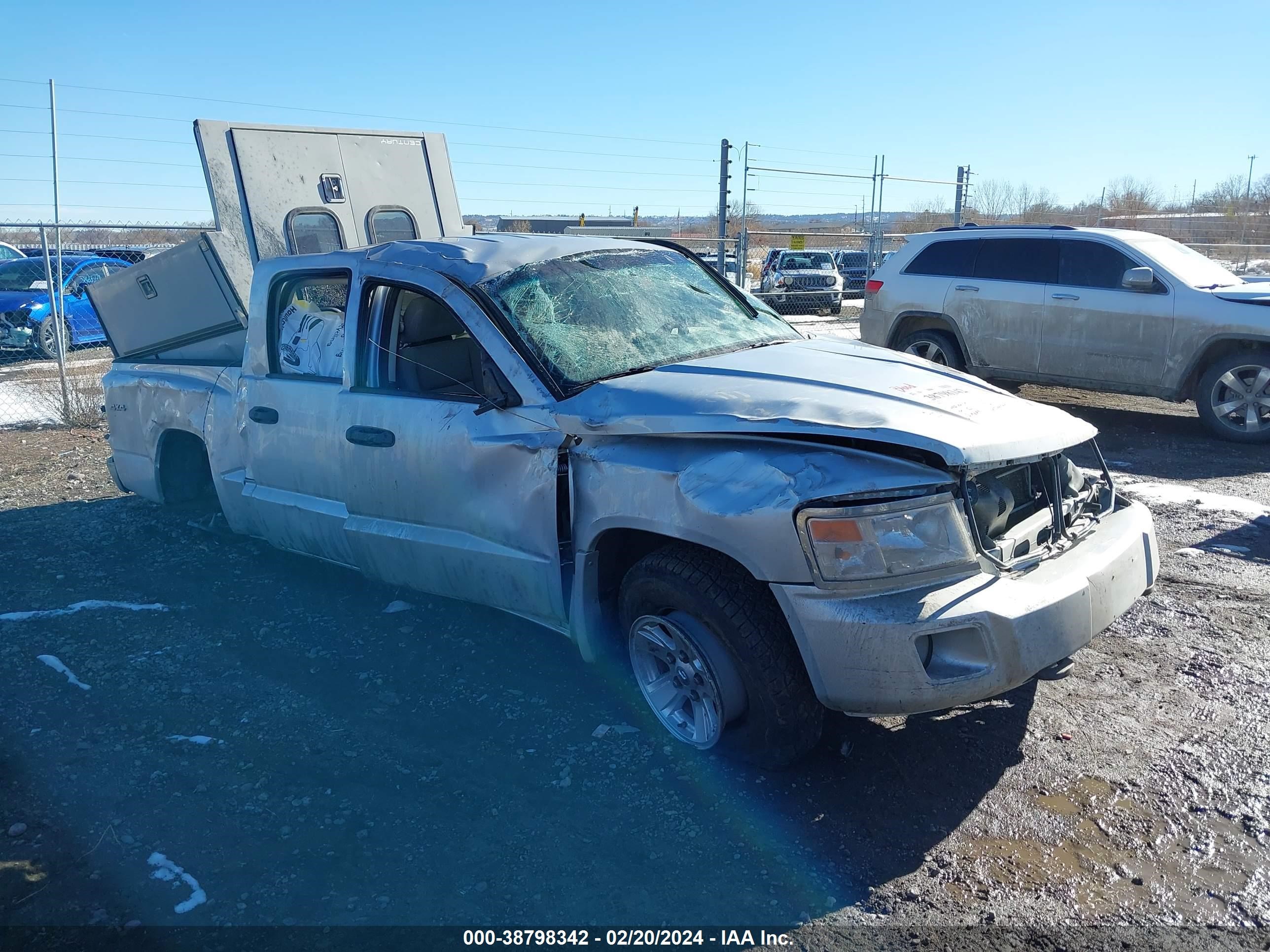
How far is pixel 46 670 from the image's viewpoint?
14.8 feet

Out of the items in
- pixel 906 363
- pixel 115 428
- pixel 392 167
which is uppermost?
pixel 392 167

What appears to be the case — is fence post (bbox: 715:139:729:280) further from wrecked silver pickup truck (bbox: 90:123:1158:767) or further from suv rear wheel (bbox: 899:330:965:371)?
wrecked silver pickup truck (bbox: 90:123:1158:767)

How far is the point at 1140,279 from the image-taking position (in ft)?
28.2

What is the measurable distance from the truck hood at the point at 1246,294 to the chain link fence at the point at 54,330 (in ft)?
32.4

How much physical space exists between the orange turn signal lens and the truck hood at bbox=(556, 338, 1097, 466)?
0.30 meters

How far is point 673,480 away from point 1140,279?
23.1 feet

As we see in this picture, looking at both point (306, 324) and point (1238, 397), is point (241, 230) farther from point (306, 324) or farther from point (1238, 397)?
point (1238, 397)

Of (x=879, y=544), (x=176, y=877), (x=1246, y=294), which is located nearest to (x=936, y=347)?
(x=1246, y=294)

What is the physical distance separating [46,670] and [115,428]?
2399 millimetres

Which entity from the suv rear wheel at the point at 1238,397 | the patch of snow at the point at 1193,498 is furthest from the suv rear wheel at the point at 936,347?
the patch of snow at the point at 1193,498

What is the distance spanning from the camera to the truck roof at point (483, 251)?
4.19m

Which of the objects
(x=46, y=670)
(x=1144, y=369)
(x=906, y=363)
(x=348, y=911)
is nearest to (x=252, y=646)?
(x=46, y=670)

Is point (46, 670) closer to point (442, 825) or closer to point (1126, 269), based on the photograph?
point (442, 825)

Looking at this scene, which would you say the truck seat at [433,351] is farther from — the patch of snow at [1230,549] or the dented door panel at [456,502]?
the patch of snow at [1230,549]
